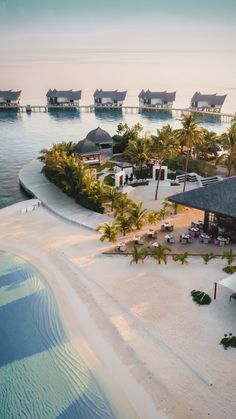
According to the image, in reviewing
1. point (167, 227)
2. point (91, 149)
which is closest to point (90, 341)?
point (167, 227)

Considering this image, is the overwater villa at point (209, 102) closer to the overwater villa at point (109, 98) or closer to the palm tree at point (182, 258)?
the overwater villa at point (109, 98)

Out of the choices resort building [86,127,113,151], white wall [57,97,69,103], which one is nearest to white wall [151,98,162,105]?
white wall [57,97,69,103]

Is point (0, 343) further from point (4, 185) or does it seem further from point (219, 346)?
point (4, 185)

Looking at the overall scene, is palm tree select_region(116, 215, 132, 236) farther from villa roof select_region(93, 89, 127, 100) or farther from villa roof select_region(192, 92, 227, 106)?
villa roof select_region(93, 89, 127, 100)

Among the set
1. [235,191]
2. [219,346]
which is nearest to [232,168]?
[235,191]

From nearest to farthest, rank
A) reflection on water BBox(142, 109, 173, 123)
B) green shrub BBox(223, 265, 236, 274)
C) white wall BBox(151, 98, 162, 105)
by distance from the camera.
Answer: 1. green shrub BBox(223, 265, 236, 274)
2. reflection on water BBox(142, 109, 173, 123)
3. white wall BBox(151, 98, 162, 105)

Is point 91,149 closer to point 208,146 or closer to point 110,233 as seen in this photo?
point 208,146

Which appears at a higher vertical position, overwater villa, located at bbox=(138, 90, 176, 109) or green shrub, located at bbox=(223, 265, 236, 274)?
overwater villa, located at bbox=(138, 90, 176, 109)
